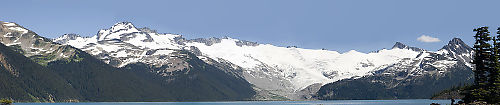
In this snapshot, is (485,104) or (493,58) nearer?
(485,104)

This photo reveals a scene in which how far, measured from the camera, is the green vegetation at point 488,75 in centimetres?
11475

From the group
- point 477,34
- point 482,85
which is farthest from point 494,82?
point 477,34

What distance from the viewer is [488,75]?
118 m

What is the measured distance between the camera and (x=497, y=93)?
116875 millimetres

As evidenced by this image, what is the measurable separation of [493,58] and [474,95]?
902cm

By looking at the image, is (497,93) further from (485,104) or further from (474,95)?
(485,104)

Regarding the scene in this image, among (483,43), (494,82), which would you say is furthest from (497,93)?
(483,43)

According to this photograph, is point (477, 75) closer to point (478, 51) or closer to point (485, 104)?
point (478, 51)

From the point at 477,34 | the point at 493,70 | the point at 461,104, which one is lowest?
the point at 461,104

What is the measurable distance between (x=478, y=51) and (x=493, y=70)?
6.16 metres

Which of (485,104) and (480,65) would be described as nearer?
(485,104)

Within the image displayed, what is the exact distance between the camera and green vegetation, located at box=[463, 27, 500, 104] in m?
115

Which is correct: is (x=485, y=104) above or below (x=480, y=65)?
below

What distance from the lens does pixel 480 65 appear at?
392 ft
